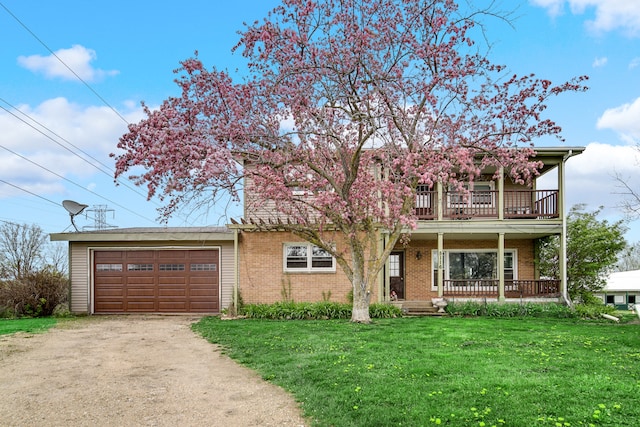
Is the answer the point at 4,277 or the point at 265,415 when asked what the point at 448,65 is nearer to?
the point at 265,415

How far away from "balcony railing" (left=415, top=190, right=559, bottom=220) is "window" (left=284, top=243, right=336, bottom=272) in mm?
3624

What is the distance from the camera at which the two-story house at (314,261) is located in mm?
17922

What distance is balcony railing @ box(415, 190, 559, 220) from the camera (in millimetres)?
18484

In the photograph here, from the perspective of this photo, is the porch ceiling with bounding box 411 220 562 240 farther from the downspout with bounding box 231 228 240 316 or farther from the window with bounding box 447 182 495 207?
the downspout with bounding box 231 228 240 316

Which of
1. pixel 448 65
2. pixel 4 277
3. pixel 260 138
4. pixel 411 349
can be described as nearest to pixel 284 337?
pixel 411 349

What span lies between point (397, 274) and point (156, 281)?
8.89 metres

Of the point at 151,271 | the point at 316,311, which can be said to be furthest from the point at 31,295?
the point at 316,311

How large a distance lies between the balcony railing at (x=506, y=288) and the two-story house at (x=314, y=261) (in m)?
0.04

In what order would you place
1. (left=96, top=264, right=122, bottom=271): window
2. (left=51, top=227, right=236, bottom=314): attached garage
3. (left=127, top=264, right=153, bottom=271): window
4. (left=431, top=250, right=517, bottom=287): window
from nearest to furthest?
(left=51, top=227, right=236, bottom=314): attached garage
(left=127, top=264, right=153, bottom=271): window
(left=96, top=264, right=122, bottom=271): window
(left=431, top=250, right=517, bottom=287): window

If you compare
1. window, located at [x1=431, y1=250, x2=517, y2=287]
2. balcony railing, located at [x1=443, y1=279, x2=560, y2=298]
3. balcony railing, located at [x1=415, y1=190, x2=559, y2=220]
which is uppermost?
balcony railing, located at [x1=415, y1=190, x2=559, y2=220]

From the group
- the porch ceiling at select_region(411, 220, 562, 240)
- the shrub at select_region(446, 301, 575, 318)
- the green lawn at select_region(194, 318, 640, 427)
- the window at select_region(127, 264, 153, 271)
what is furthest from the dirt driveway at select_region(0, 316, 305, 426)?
the porch ceiling at select_region(411, 220, 562, 240)

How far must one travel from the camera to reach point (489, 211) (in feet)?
62.8

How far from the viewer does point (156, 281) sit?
62.1ft

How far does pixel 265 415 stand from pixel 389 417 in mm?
1427
